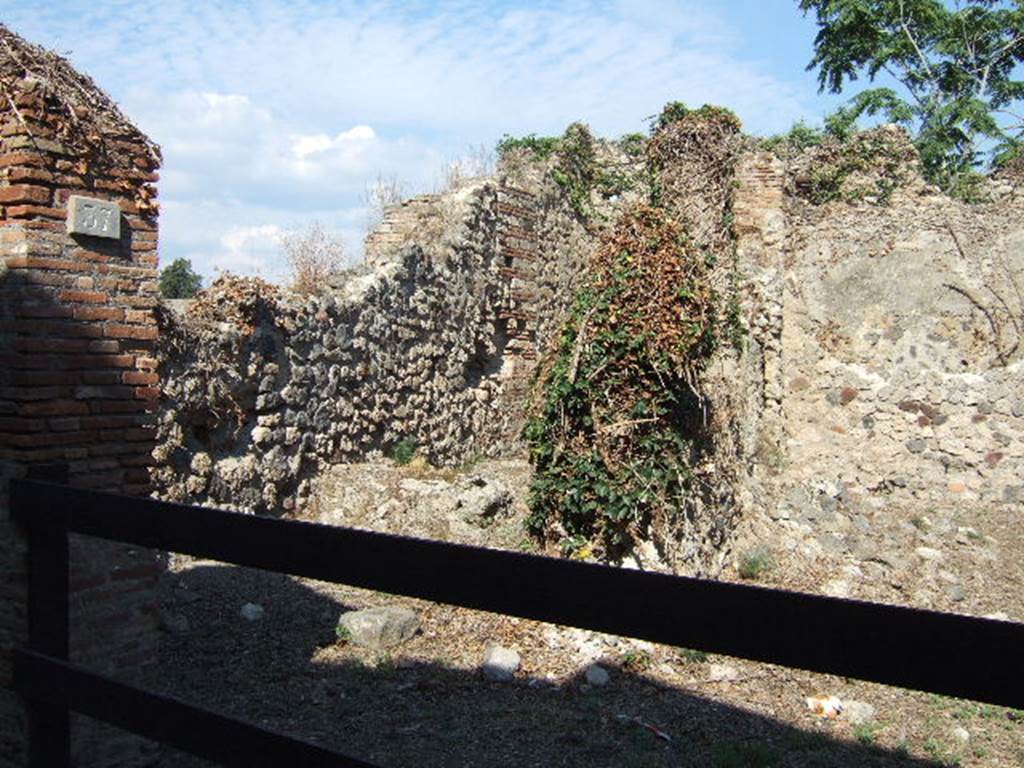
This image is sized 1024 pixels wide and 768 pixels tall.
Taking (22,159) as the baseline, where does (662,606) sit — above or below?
below

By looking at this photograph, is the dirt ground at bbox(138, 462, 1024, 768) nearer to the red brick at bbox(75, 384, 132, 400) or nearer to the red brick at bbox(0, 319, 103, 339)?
the red brick at bbox(75, 384, 132, 400)

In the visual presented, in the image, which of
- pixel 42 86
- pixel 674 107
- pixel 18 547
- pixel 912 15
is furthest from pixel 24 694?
pixel 912 15

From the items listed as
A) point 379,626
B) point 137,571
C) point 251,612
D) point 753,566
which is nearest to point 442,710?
point 379,626

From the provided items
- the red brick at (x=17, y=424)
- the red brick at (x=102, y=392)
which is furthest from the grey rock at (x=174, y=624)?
the red brick at (x=17, y=424)

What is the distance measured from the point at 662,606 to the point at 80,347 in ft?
10.3

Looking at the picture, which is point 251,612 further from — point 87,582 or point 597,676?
point 87,582

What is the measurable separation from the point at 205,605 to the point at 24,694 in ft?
11.9

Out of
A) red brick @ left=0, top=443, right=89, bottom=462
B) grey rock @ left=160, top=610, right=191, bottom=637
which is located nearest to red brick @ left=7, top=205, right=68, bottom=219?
red brick @ left=0, top=443, right=89, bottom=462

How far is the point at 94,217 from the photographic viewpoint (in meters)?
3.93

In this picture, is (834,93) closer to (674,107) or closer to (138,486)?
(674,107)

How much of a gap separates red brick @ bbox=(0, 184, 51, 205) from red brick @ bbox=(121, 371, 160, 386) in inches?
30.6

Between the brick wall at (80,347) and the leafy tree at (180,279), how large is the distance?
19253 millimetres

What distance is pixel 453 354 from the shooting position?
10703mm

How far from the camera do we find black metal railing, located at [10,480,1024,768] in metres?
1.32
